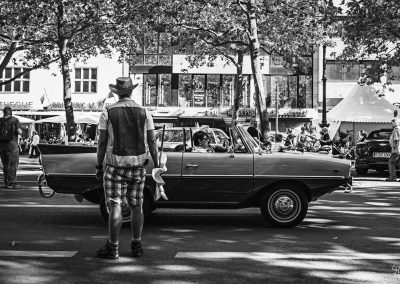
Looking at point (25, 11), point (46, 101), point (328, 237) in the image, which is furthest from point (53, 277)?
point (46, 101)

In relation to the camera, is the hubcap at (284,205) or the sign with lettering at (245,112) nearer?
the hubcap at (284,205)

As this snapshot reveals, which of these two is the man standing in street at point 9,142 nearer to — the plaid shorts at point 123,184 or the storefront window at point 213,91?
the plaid shorts at point 123,184

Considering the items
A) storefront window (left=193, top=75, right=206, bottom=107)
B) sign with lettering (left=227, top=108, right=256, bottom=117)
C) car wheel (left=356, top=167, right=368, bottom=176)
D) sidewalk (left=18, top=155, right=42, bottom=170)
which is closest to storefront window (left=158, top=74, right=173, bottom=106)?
storefront window (left=193, top=75, right=206, bottom=107)

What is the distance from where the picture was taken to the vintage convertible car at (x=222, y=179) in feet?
24.8

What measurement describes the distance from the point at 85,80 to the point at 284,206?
3614cm

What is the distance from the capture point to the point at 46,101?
138 ft

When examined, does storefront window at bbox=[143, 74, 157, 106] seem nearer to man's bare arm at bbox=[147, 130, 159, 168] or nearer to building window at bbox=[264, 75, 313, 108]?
building window at bbox=[264, 75, 313, 108]

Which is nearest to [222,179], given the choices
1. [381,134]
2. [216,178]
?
[216,178]

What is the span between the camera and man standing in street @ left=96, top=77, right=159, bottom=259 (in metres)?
5.60

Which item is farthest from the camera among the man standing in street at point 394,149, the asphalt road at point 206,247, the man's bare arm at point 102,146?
the man standing in street at point 394,149

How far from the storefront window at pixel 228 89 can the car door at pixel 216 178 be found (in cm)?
3425

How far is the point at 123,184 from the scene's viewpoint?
18.5ft

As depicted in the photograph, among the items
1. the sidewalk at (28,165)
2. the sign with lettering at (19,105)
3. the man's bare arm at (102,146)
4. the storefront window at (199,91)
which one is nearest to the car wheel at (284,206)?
the man's bare arm at (102,146)

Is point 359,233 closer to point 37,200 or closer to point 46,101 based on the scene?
point 37,200
